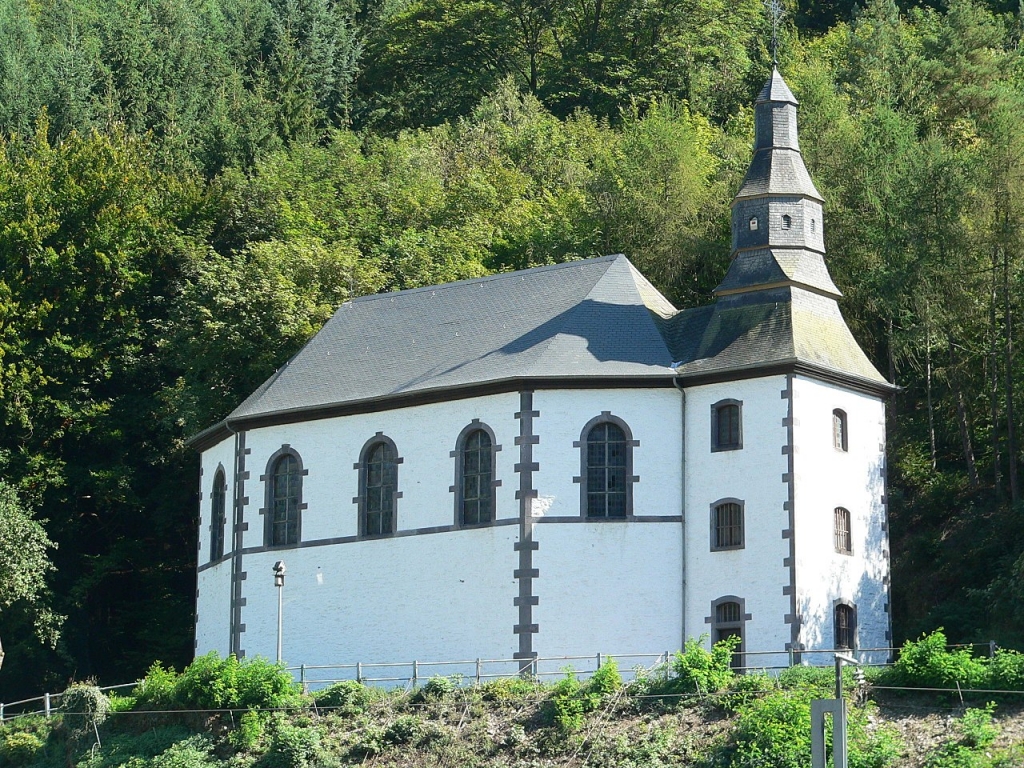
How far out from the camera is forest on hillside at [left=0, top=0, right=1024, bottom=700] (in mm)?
44969

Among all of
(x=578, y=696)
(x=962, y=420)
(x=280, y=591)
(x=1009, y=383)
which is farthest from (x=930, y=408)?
(x=280, y=591)

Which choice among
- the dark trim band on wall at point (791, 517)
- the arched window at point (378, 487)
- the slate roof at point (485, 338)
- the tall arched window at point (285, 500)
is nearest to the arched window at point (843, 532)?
the dark trim band on wall at point (791, 517)

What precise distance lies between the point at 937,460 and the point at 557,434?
13.9 meters

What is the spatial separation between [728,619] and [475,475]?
671cm

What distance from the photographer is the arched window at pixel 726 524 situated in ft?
126

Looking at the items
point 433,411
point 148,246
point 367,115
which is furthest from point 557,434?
point 367,115

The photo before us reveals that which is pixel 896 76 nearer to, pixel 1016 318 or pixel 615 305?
pixel 1016 318

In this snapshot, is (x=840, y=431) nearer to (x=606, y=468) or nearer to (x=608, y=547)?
(x=606, y=468)

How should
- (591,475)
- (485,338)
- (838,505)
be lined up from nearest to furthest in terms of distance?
(838,505) < (591,475) < (485,338)

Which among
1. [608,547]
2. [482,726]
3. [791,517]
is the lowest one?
[482,726]

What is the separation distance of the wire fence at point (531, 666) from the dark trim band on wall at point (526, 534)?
1.81ft

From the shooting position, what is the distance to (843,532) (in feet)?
128

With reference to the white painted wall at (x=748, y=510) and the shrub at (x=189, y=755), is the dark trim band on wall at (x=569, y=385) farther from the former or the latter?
the shrub at (x=189, y=755)

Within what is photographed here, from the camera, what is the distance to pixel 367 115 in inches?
3300
